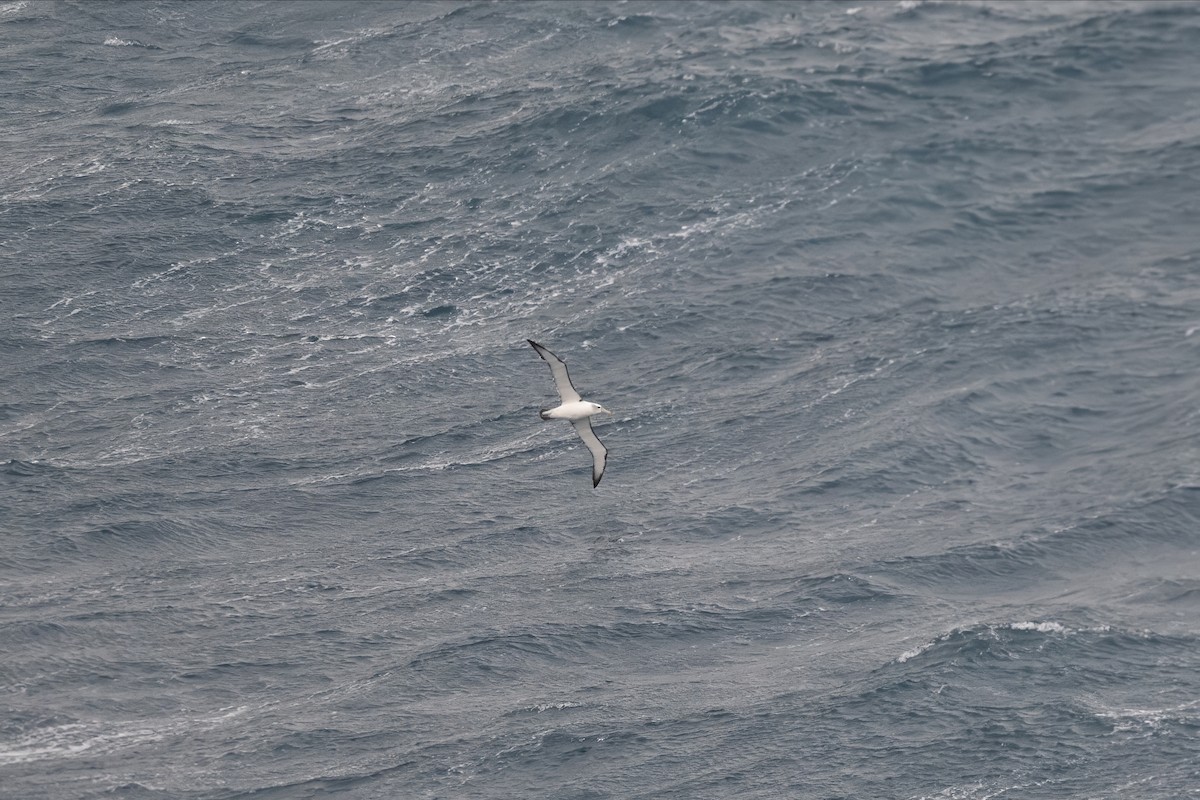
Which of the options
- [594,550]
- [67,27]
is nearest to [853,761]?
[594,550]

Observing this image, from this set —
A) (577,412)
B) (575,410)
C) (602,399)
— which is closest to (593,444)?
(577,412)

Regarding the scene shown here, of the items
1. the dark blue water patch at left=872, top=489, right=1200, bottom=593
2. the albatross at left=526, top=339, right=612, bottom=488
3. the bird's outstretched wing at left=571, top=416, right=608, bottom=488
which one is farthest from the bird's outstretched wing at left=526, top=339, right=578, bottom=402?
the dark blue water patch at left=872, top=489, right=1200, bottom=593

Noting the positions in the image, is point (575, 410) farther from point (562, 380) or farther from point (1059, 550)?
point (1059, 550)

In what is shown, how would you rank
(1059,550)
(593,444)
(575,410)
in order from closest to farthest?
(575,410)
(593,444)
(1059,550)

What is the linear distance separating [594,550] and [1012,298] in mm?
25394

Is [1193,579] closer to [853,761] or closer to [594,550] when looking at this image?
[853,761]

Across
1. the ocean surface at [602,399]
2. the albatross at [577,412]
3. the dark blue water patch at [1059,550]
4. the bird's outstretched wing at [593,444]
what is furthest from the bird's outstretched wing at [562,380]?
the dark blue water patch at [1059,550]

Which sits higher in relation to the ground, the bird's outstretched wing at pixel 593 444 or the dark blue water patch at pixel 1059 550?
the bird's outstretched wing at pixel 593 444

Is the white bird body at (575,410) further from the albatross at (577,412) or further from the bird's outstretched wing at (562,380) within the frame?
the bird's outstretched wing at (562,380)

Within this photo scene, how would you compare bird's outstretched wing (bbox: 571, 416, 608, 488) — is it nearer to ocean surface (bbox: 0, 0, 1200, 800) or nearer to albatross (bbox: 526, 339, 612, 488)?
albatross (bbox: 526, 339, 612, 488)

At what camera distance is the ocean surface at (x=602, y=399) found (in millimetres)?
65125

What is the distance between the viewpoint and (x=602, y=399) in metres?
80.5

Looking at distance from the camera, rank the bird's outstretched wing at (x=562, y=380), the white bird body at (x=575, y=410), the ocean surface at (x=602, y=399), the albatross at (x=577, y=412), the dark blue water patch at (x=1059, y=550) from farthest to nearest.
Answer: the dark blue water patch at (x=1059, y=550) → the white bird body at (x=575, y=410) → the albatross at (x=577, y=412) → the bird's outstretched wing at (x=562, y=380) → the ocean surface at (x=602, y=399)

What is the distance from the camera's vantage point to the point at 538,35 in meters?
102
